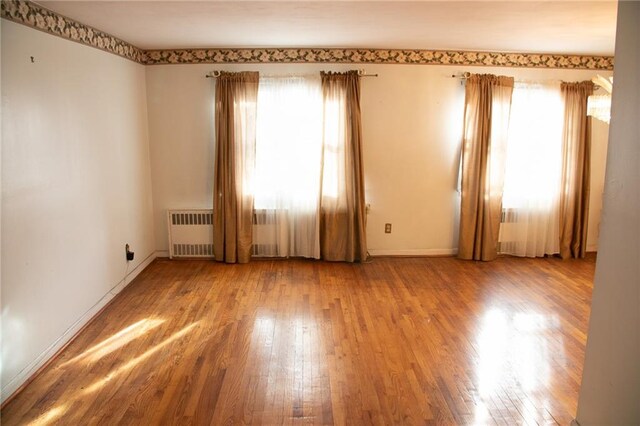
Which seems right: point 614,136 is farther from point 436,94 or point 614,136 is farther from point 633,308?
point 436,94

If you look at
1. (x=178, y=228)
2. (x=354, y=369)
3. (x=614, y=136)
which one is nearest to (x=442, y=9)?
(x=614, y=136)

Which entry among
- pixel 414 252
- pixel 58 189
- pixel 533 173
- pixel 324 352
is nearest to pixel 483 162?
pixel 533 173

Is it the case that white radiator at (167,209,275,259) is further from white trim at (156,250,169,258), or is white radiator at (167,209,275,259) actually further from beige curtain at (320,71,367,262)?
beige curtain at (320,71,367,262)

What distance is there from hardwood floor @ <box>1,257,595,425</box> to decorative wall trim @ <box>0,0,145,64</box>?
7.06 feet

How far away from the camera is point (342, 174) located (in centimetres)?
489

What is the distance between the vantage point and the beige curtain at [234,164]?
15.5 ft

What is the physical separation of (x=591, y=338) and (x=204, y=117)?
13.9 feet

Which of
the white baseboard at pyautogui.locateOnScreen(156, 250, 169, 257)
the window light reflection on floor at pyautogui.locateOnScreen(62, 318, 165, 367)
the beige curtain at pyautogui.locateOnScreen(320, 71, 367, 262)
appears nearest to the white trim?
the white baseboard at pyautogui.locateOnScreen(156, 250, 169, 257)

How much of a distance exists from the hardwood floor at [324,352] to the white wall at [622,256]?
3.01ft

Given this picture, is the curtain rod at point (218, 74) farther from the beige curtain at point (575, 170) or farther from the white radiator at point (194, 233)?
the beige curtain at point (575, 170)

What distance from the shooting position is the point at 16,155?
2568 mm

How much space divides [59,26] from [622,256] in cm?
356

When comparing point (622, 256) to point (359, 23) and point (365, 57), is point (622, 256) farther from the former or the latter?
point (365, 57)

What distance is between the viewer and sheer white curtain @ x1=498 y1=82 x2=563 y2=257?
499 centimetres
